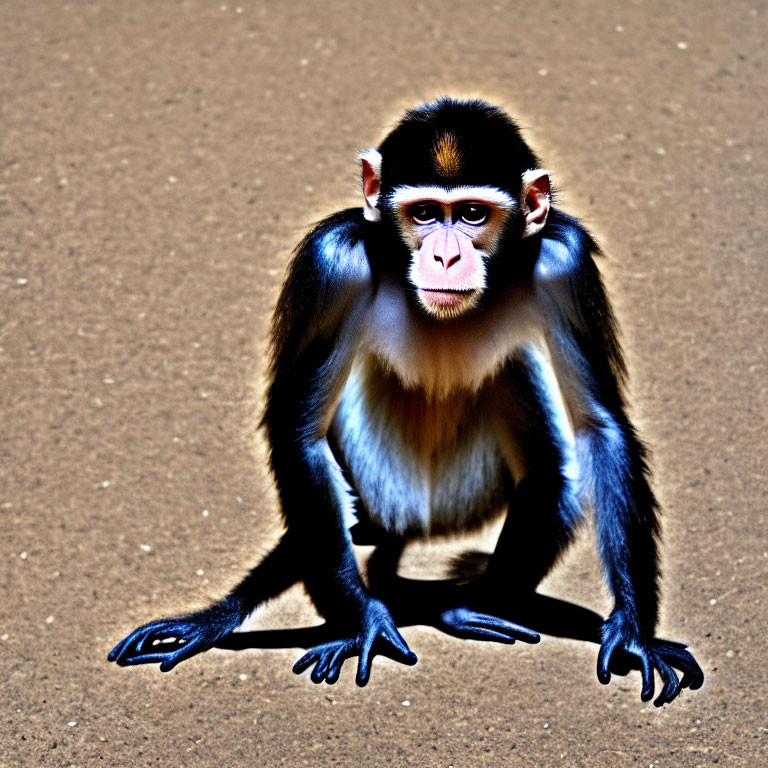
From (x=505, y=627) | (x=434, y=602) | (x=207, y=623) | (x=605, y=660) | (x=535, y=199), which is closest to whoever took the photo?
(x=535, y=199)

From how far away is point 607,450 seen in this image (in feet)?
12.7

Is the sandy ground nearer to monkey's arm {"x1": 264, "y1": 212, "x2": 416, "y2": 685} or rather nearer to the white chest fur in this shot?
monkey's arm {"x1": 264, "y1": 212, "x2": 416, "y2": 685}

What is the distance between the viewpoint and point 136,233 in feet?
19.8

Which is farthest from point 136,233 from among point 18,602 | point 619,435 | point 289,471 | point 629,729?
point 629,729

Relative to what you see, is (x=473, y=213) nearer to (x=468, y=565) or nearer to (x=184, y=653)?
(x=468, y=565)

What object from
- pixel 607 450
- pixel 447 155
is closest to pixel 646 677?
pixel 607 450

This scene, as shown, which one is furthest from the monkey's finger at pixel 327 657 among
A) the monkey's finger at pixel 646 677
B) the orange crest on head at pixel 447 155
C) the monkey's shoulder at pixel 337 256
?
the orange crest on head at pixel 447 155

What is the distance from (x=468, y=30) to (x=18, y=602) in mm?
4566

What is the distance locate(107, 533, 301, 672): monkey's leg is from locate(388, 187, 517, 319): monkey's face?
3.53 feet

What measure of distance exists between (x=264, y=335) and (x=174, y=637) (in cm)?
181

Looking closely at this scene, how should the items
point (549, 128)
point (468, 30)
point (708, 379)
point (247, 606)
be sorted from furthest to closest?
point (468, 30), point (549, 128), point (708, 379), point (247, 606)

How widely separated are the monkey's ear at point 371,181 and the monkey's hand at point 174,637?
1448mm

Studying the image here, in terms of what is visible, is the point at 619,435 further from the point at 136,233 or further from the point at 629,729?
the point at 136,233

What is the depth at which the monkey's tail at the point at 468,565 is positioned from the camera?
4.30 metres
